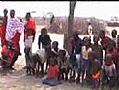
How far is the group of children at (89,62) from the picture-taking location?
1094cm

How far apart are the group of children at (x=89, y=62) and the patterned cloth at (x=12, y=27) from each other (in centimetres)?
128

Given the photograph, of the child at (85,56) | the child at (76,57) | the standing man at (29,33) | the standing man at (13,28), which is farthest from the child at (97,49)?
the standing man at (13,28)

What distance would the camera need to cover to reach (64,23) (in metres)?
23.0

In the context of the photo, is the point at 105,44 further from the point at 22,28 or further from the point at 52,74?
the point at 22,28

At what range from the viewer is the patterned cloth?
40.4 feet

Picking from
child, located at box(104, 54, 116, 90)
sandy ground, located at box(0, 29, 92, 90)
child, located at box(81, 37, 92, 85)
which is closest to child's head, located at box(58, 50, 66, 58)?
child, located at box(81, 37, 92, 85)

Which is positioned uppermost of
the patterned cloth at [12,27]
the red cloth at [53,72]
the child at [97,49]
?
the patterned cloth at [12,27]

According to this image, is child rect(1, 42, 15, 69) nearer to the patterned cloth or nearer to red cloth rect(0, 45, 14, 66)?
red cloth rect(0, 45, 14, 66)

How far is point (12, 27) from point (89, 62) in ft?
8.16

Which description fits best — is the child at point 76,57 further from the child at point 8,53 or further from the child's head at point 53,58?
the child at point 8,53

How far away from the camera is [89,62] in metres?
11.1

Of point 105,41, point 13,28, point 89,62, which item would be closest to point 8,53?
point 13,28

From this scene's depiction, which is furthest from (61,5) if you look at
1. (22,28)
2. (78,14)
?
(22,28)

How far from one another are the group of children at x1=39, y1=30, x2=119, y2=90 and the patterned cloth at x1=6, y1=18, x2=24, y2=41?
4.20 feet
